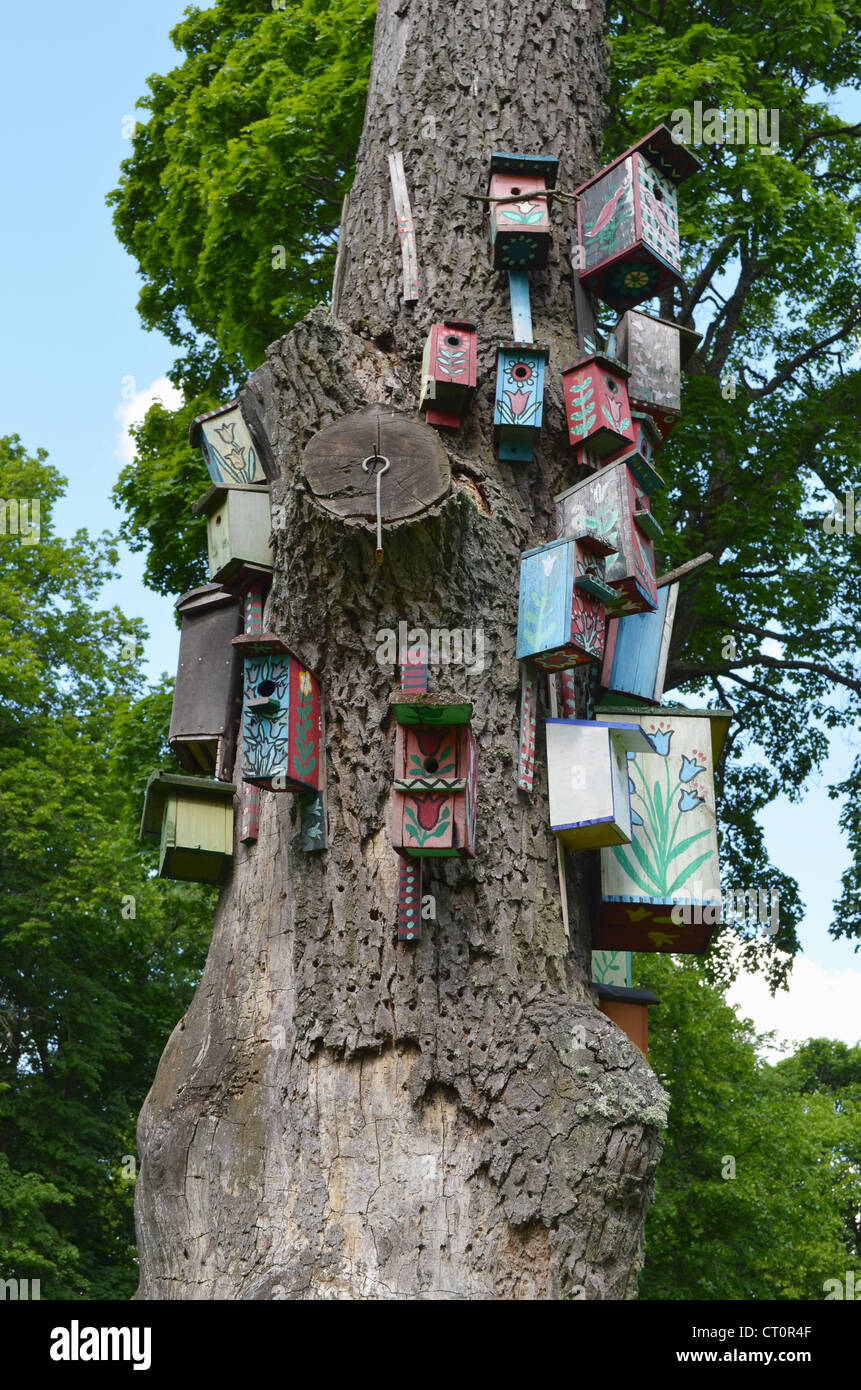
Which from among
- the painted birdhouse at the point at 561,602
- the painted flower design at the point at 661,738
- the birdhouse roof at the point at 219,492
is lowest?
the painted flower design at the point at 661,738

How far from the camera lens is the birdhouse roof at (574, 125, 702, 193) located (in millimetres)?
5234

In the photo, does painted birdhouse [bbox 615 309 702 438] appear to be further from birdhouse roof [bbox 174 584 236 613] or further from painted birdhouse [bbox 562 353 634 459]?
birdhouse roof [bbox 174 584 236 613]

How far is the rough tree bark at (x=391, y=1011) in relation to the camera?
3.47m

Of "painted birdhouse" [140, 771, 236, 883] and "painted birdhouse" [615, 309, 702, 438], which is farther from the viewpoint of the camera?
"painted birdhouse" [615, 309, 702, 438]

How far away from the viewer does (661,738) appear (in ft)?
15.3

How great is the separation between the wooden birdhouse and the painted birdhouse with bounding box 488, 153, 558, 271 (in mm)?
1615

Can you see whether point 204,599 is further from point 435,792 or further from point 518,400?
point 435,792

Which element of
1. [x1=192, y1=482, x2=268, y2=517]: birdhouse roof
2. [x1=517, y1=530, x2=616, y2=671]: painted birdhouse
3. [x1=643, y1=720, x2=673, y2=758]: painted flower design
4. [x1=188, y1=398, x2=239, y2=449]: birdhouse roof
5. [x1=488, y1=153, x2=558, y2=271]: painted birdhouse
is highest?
[x1=488, y1=153, x2=558, y2=271]: painted birdhouse

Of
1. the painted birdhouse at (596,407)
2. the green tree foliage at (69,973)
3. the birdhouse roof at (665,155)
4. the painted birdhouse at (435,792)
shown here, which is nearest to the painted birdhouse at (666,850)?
the painted birdhouse at (435,792)

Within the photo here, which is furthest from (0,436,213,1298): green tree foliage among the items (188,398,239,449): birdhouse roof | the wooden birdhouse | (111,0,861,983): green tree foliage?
the wooden birdhouse

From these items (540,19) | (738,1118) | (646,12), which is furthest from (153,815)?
(738,1118)

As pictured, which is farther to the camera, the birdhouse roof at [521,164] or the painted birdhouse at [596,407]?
the birdhouse roof at [521,164]

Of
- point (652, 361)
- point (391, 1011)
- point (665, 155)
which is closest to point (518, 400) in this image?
point (652, 361)

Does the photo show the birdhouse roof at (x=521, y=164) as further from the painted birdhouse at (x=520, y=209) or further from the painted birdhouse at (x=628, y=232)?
the painted birdhouse at (x=628, y=232)
